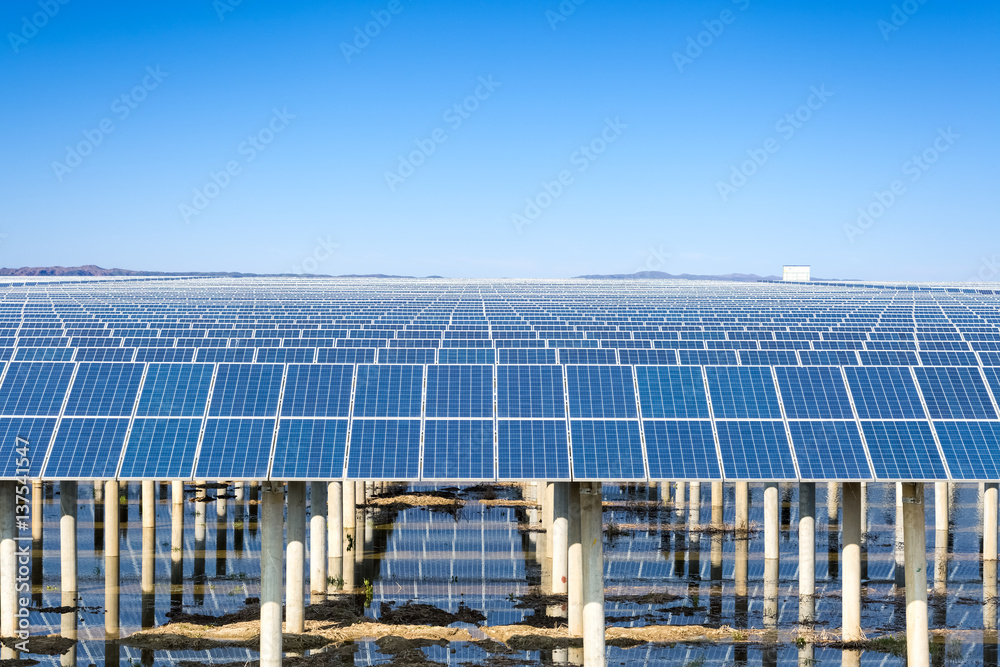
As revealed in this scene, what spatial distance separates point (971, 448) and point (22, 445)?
53.6ft

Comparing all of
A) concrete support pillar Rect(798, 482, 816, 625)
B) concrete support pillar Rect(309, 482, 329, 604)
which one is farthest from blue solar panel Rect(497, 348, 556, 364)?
concrete support pillar Rect(309, 482, 329, 604)

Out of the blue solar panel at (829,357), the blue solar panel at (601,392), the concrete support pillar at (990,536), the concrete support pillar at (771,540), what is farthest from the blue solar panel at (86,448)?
the concrete support pillar at (990,536)

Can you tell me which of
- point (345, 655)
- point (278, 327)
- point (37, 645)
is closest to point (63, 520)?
point (37, 645)

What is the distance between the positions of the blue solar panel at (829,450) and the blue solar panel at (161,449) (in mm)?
10297

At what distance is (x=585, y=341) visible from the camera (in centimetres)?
3697

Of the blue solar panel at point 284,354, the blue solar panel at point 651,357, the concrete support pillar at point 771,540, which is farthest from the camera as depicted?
the concrete support pillar at point 771,540

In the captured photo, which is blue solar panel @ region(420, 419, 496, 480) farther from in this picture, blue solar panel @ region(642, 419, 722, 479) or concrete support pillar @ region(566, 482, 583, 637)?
concrete support pillar @ region(566, 482, 583, 637)

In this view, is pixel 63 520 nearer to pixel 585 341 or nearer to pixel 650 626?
pixel 650 626

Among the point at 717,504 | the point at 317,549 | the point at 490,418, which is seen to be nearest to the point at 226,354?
the point at 490,418

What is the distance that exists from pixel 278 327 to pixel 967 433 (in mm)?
27646

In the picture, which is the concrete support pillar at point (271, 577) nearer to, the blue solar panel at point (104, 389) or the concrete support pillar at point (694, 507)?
the blue solar panel at point (104, 389)

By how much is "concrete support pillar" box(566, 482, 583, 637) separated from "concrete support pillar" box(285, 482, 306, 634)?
Result: 17.5 feet

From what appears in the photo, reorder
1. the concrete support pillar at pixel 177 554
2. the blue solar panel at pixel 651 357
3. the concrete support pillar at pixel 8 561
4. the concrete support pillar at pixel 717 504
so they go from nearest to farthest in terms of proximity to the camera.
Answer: the concrete support pillar at pixel 8 561 → the blue solar panel at pixel 651 357 → the concrete support pillar at pixel 177 554 → the concrete support pillar at pixel 717 504

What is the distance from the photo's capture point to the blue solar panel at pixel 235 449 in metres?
17.8
